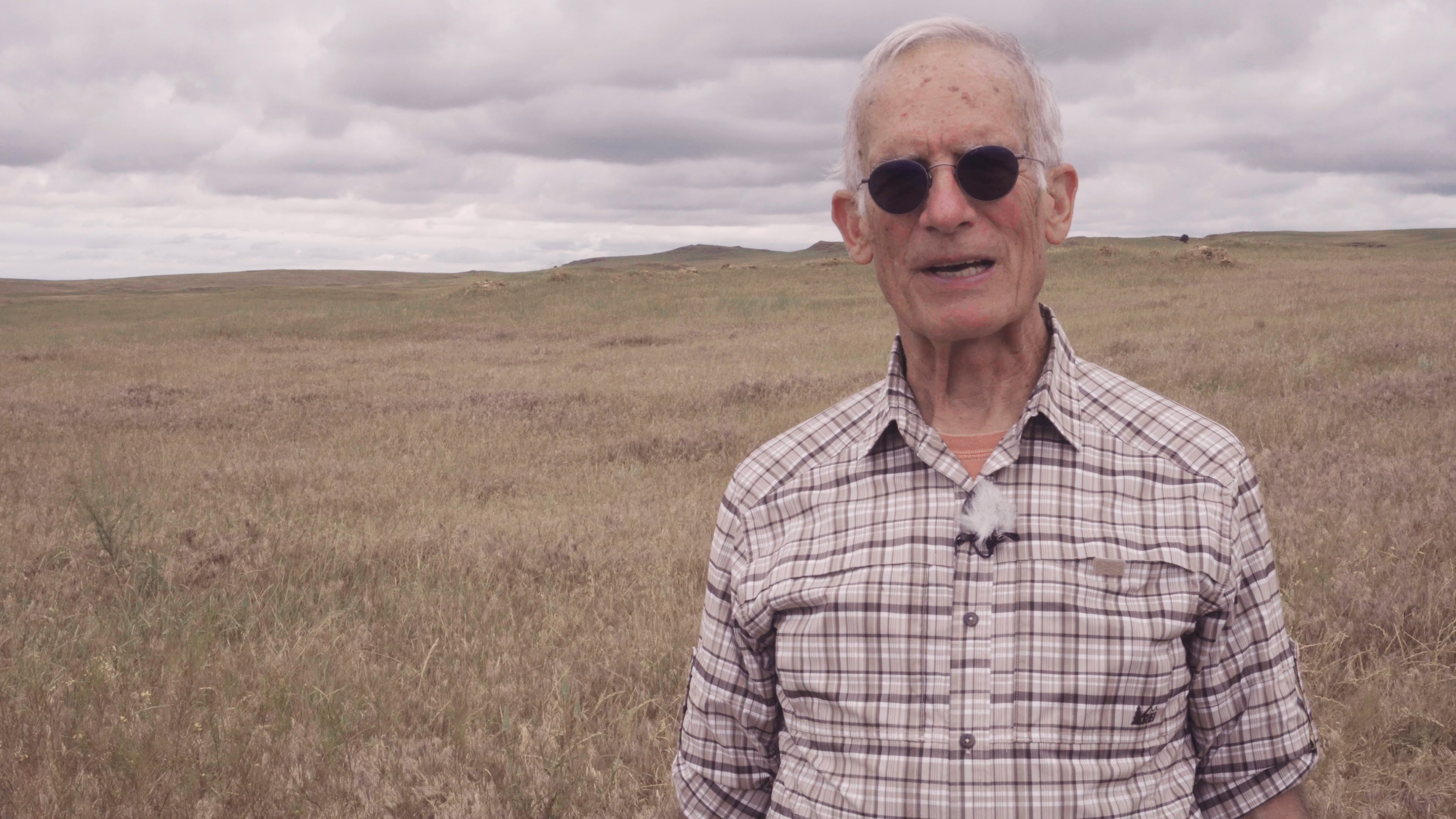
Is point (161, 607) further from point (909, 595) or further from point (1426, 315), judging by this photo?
point (1426, 315)

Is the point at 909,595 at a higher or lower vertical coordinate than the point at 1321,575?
higher

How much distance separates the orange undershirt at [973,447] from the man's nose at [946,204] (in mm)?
383

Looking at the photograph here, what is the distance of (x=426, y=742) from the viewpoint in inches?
173

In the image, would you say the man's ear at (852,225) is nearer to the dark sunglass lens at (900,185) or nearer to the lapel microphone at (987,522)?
the dark sunglass lens at (900,185)

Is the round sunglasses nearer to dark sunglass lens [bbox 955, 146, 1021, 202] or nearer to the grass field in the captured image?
dark sunglass lens [bbox 955, 146, 1021, 202]

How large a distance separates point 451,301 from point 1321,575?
3784cm

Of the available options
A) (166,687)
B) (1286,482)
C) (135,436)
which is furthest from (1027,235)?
(135,436)

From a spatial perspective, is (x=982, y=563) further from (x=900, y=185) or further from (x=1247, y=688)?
(x=900, y=185)

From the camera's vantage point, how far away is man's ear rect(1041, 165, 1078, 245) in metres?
1.98

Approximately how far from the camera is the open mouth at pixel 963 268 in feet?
6.14

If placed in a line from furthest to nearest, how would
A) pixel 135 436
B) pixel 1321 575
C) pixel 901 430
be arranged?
pixel 135 436 → pixel 1321 575 → pixel 901 430

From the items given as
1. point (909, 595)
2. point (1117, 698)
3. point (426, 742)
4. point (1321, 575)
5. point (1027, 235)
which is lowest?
point (426, 742)

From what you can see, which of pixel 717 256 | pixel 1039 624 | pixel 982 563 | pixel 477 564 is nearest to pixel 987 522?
pixel 982 563

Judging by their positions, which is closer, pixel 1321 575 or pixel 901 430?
pixel 901 430
